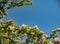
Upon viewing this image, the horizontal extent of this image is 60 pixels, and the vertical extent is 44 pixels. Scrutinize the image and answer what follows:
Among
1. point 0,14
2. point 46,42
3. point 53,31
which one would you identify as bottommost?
point 46,42

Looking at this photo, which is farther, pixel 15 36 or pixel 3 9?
pixel 3 9

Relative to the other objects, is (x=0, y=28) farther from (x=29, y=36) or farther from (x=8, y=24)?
(x=29, y=36)

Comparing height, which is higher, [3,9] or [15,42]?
[3,9]

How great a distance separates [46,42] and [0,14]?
3619mm

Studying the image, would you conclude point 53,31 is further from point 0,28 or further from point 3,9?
point 3,9

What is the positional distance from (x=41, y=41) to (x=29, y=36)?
0.44 meters

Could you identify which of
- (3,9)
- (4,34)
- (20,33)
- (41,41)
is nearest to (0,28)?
(4,34)

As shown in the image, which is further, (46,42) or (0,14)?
(0,14)

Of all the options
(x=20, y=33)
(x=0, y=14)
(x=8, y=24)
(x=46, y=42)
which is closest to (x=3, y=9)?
(x=0, y=14)

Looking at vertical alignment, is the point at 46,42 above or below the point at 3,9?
below

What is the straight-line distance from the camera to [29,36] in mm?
7309

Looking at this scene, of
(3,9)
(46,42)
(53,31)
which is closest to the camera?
(46,42)

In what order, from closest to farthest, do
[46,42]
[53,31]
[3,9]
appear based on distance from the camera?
[46,42] → [53,31] → [3,9]

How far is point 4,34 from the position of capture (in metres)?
7.75
